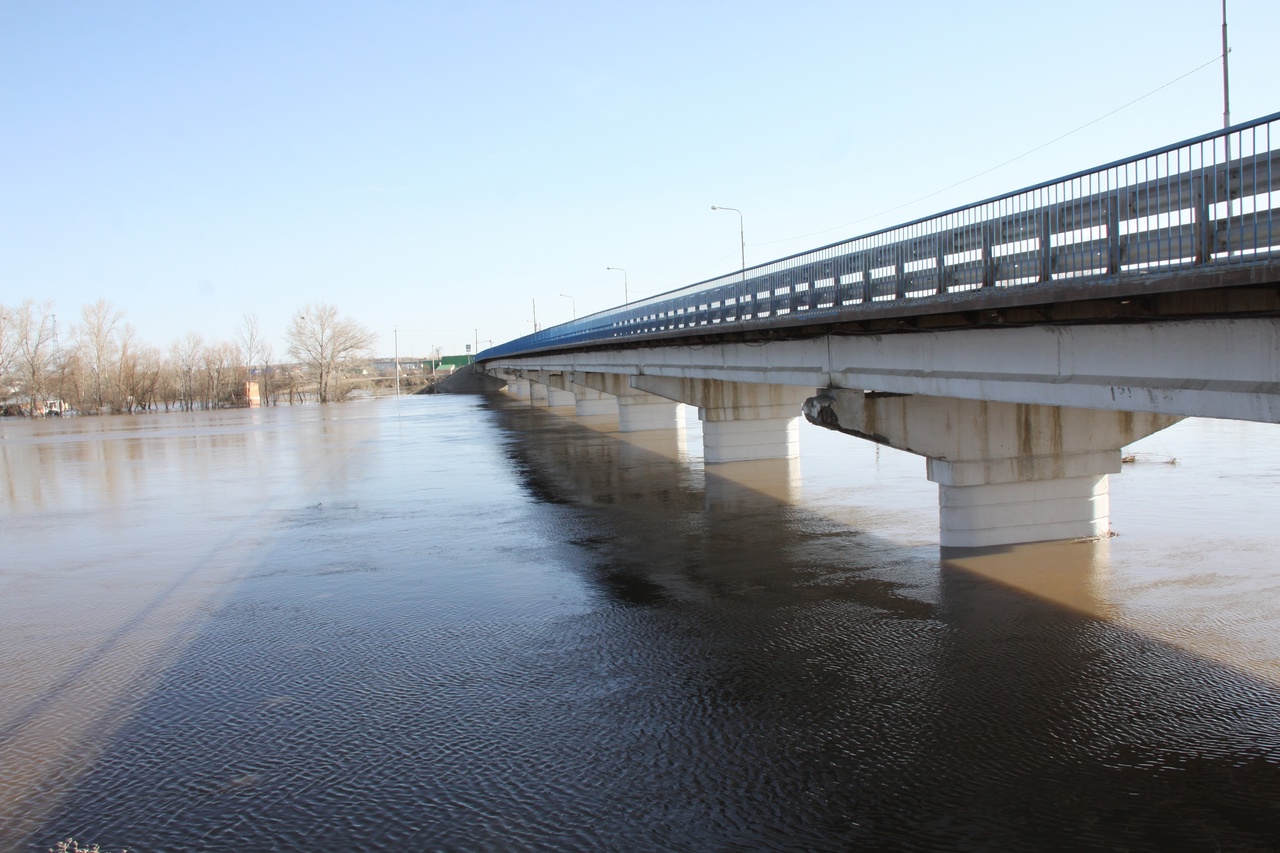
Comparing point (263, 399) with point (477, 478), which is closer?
point (477, 478)

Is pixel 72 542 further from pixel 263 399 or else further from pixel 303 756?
pixel 263 399

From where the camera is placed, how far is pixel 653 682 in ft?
37.5

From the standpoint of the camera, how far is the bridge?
8984 mm

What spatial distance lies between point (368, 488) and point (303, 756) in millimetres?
22459

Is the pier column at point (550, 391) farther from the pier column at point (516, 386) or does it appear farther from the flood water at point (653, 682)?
the flood water at point (653, 682)

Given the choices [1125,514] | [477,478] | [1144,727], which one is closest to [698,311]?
[477,478]

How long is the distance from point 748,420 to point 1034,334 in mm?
20674

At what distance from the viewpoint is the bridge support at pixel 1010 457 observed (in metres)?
16.6

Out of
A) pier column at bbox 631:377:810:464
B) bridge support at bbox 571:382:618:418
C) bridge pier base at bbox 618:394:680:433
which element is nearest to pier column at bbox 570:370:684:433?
bridge pier base at bbox 618:394:680:433

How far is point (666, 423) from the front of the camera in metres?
50.1

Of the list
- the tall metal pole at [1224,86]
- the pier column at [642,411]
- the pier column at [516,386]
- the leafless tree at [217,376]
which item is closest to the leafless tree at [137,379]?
the leafless tree at [217,376]

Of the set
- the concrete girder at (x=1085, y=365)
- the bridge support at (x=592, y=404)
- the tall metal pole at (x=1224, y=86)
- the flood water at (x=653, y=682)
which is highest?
the tall metal pole at (x=1224, y=86)

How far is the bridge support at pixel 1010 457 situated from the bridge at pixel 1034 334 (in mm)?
33

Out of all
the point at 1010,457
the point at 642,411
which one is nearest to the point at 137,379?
the point at 642,411
